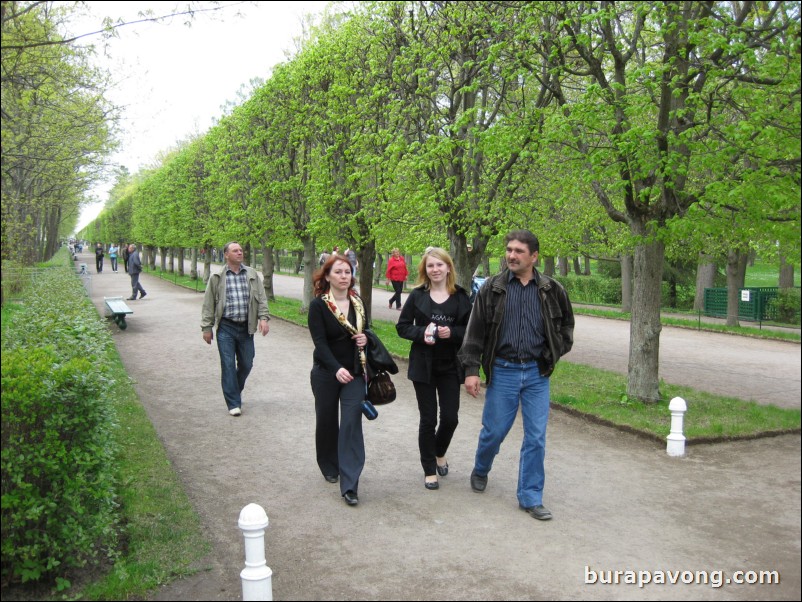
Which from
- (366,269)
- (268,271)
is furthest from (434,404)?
(268,271)

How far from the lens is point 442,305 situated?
6.14m

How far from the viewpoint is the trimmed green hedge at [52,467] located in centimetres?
430

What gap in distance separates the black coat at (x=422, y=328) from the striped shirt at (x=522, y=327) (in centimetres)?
53

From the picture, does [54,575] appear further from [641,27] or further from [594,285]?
[594,285]

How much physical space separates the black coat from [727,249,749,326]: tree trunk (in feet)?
50.2

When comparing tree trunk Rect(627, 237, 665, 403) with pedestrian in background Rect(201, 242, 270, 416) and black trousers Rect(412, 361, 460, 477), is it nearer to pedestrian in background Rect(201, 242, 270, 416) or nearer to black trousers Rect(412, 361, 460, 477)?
black trousers Rect(412, 361, 460, 477)

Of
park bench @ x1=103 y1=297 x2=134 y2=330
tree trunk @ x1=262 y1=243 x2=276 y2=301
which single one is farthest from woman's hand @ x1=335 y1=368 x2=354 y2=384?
tree trunk @ x1=262 y1=243 x2=276 y2=301

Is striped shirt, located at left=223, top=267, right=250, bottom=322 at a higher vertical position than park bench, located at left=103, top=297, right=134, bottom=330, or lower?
higher

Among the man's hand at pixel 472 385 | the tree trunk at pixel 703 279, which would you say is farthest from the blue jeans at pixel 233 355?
the tree trunk at pixel 703 279

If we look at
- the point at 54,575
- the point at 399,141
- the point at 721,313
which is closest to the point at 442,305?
the point at 54,575

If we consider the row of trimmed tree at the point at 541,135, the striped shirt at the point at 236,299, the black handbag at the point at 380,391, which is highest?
the row of trimmed tree at the point at 541,135

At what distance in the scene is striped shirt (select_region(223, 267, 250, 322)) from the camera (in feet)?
29.6

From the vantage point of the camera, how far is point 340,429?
6.03 metres

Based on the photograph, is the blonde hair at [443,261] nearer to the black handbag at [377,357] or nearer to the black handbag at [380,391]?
the black handbag at [377,357]
